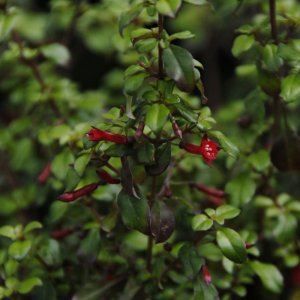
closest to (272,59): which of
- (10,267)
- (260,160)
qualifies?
(260,160)

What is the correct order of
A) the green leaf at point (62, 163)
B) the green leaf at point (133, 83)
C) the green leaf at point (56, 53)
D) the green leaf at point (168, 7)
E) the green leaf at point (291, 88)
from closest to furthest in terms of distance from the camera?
the green leaf at point (168, 7) → the green leaf at point (133, 83) → the green leaf at point (291, 88) → the green leaf at point (62, 163) → the green leaf at point (56, 53)

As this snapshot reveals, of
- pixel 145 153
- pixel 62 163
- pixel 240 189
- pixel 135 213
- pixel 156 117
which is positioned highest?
pixel 156 117

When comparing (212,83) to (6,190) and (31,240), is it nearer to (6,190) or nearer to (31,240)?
(6,190)

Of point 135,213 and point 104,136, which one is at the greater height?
point 104,136

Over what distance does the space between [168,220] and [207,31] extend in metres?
1.93

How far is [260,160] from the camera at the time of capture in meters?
1.82

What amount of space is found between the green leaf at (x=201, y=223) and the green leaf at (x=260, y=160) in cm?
35

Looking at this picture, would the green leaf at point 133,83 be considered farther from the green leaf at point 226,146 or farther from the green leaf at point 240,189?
the green leaf at point 240,189

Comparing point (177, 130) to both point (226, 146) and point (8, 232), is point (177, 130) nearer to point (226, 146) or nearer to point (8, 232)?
point (226, 146)

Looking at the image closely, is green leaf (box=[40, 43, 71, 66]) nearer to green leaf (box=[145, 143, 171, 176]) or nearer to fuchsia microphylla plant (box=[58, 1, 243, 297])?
fuchsia microphylla plant (box=[58, 1, 243, 297])

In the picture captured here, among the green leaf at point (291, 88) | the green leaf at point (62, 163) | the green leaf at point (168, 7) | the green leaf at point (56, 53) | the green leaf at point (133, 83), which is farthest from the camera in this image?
the green leaf at point (56, 53)

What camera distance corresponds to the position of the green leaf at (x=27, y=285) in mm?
1617

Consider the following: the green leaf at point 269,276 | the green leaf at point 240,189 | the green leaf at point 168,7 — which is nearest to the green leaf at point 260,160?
the green leaf at point 240,189

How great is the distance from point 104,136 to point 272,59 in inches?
20.2
